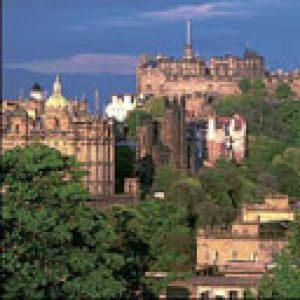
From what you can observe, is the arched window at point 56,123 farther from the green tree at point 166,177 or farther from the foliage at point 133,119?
the foliage at point 133,119

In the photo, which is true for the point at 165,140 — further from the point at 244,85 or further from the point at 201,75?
the point at 201,75

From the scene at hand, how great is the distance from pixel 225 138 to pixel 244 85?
1290 inches

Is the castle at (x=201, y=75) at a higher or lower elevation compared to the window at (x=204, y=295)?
higher

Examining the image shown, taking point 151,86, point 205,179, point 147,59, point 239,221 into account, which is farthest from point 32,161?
point 147,59

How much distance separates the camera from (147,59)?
532 ft

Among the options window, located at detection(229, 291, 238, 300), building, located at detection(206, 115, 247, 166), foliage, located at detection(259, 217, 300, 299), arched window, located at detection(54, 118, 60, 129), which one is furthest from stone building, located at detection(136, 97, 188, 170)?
foliage, located at detection(259, 217, 300, 299)

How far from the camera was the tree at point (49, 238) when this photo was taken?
130ft

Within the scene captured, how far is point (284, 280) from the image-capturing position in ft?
135

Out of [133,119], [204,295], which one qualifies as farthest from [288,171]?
[204,295]

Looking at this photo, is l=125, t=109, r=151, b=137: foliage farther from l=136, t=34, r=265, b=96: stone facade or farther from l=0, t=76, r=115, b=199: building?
l=136, t=34, r=265, b=96: stone facade

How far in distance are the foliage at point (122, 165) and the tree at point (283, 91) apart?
43.3 m

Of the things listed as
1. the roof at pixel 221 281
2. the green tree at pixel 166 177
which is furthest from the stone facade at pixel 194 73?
the roof at pixel 221 281

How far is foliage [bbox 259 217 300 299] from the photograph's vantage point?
133ft

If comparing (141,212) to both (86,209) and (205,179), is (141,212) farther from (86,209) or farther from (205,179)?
(205,179)
